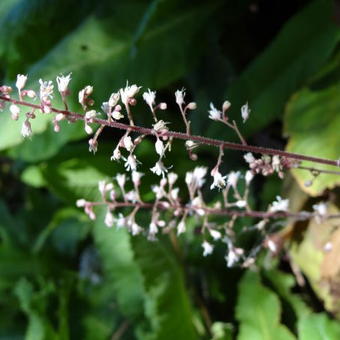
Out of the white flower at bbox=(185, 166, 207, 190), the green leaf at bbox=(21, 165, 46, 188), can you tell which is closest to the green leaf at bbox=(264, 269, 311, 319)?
the white flower at bbox=(185, 166, 207, 190)

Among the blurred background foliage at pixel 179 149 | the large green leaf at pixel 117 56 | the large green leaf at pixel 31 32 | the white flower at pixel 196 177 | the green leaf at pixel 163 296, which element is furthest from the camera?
the large green leaf at pixel 31 32

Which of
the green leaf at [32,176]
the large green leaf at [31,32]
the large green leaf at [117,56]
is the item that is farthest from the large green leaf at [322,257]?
the large green leaf at [31,32]

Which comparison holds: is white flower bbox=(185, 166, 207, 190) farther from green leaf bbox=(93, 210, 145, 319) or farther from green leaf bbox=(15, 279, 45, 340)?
green leaf bbox=(15, 279, 45, 340)

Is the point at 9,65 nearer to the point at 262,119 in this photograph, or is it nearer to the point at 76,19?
the point at 76,19

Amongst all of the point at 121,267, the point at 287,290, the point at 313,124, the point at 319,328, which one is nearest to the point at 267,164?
the point at 319,328

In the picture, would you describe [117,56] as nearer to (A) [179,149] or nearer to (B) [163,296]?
(A) [179,149]

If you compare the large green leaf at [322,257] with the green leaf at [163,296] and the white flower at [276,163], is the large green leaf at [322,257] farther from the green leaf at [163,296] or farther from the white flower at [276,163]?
the white flower at [276,163]
